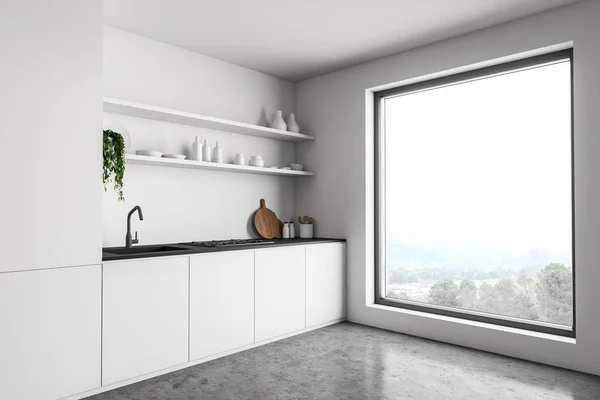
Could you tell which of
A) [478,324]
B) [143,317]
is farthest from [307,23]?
[478,324]

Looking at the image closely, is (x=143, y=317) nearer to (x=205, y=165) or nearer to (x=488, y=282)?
(x=205, y=165)

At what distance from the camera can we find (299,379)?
9.96 ft

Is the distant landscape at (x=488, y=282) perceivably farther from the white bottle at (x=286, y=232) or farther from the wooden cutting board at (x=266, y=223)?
the wooden cutting board at (x=266, y=223)

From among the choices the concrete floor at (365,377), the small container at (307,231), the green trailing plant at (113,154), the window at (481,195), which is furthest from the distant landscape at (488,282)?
the green trailing plant at (113,154)

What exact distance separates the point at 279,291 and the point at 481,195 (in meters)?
1.95

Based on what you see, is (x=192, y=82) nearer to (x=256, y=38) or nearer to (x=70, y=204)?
(x=256, y=38)

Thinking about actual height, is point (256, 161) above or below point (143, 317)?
above

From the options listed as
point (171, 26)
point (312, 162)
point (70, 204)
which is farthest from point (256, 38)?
point (70, 204)

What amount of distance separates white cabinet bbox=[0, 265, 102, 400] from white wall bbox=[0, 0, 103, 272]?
0.10 m

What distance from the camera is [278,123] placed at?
186 inches

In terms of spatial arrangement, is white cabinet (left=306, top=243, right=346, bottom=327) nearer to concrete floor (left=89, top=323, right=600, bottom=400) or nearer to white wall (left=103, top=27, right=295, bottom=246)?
concrete floor (left=89, top=323, right=600, bottom=400)

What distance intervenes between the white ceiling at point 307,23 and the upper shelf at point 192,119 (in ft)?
2.27

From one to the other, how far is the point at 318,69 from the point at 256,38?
40.3 inches

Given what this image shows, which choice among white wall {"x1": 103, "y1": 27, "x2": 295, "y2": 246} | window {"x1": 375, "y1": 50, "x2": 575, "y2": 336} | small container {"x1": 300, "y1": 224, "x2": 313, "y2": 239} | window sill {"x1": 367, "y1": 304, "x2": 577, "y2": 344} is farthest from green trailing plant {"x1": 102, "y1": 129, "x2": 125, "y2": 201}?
window sill {"x1": 367, "y1": 304, "x2": 577, "y2": 344}
